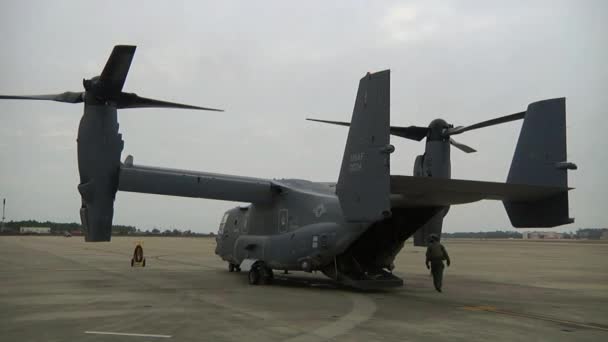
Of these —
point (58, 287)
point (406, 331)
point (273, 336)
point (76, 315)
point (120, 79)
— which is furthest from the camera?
Answer: point (58, 287)

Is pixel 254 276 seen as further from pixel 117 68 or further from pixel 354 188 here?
pixel 117 68

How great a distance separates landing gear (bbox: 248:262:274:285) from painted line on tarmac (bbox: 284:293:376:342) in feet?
13.8

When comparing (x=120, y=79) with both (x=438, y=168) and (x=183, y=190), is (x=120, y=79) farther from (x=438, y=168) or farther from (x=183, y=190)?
(x=438, y=168)

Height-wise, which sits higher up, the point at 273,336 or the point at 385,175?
the point at 385,175

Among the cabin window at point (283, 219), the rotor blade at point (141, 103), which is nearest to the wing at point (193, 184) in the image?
the cabin window at point (283, 219)

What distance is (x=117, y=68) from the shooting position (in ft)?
42.4

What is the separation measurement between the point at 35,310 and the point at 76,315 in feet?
4.02

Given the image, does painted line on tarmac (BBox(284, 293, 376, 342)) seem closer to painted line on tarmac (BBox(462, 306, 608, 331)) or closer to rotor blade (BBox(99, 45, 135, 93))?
painted line on tarmac (BBox(462, 306, 608, 331))

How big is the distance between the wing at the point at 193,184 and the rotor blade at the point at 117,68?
90.5 inches

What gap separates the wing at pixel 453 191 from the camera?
11438 mm

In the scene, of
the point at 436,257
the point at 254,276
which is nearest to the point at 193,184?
the point at 254,276

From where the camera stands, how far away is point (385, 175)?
12.0 metres

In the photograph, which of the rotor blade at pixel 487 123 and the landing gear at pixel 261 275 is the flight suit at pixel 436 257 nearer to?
the rotor blade at pixel 487 123

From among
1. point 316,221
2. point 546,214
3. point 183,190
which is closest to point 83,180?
point 183,190
